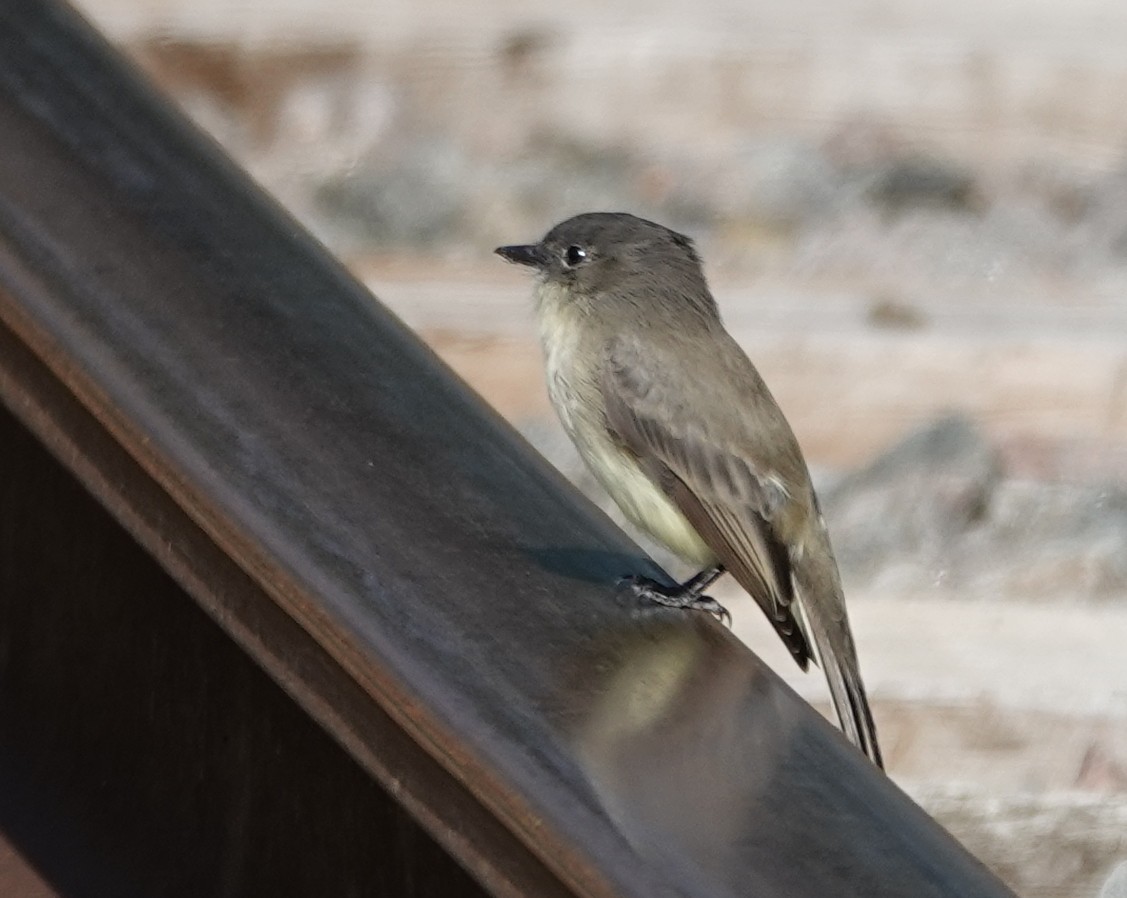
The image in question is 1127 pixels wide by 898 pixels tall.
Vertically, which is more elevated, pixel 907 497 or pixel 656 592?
pixel 656 592

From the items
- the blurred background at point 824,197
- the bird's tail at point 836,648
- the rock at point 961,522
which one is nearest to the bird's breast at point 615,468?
the bird's tail at point 836,648

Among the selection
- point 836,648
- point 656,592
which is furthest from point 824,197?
point 656,592

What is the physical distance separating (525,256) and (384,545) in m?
2.34

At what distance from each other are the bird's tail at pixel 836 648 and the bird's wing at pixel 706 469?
0.11 ft

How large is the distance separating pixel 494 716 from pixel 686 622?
1.07 feet

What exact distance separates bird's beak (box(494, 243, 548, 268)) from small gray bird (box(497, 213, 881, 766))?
29 cm

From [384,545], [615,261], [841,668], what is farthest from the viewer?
[615,261]

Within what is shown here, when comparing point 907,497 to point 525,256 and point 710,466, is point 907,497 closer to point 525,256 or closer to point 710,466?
point 525,256

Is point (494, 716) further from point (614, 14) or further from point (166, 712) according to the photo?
point (614, 14)

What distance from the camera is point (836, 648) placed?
2.94 meters

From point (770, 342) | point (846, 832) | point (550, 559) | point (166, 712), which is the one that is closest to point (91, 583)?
point (166, 712)

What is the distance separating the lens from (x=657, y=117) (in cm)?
436

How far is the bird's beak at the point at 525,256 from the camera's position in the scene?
340 cm

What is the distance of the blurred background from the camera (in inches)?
166
